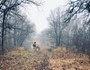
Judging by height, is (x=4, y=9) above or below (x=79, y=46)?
above

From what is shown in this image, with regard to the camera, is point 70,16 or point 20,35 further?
point 20,35

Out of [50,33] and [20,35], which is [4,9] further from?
[50,33]

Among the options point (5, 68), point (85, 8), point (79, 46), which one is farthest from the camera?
point (79, 46)

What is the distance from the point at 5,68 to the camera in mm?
15117

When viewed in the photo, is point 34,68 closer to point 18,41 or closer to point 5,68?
point 5,68

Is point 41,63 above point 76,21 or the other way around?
the other way around

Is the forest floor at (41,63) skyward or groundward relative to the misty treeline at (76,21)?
groundward

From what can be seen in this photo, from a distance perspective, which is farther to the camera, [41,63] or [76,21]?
[76,21]

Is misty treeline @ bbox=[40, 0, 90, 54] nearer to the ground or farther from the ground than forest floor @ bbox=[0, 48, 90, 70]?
farther from the ground

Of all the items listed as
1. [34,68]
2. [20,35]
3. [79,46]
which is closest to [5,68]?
[34,68]

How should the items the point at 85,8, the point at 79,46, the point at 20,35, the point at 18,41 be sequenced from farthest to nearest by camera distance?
the point at 18,41, the point at 20,35, the point at 79,46, the point at 85,8

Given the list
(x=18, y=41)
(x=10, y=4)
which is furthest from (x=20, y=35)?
(x=10, y=4)

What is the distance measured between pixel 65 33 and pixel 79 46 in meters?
29.2

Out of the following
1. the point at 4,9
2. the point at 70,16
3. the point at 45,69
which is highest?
the point at 4,9
